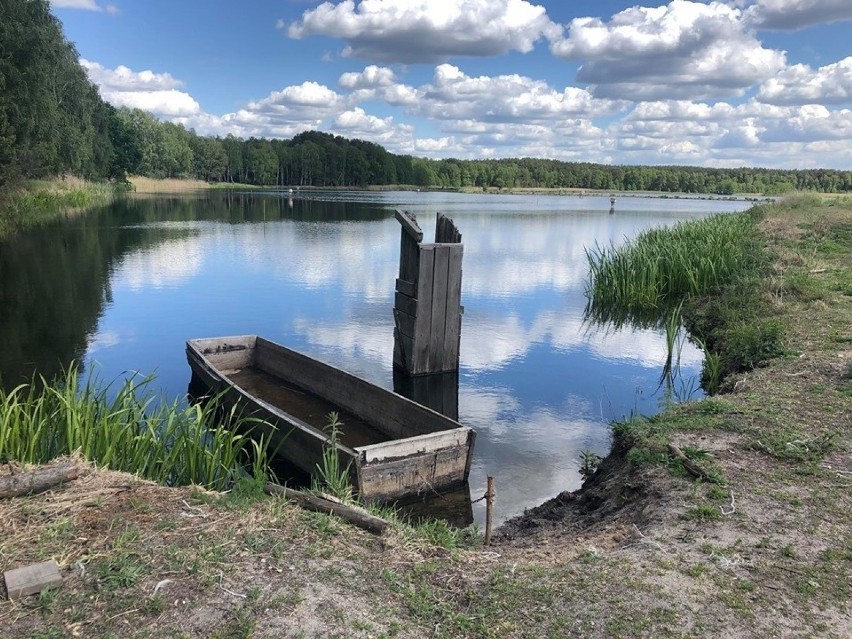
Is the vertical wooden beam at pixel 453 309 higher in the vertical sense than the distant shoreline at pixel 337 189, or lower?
lower

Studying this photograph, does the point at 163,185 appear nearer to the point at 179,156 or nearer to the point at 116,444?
the point at 179,156

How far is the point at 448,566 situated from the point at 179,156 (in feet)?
333

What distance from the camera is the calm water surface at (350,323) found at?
370 inches

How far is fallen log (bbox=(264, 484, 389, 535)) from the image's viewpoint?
167 inches

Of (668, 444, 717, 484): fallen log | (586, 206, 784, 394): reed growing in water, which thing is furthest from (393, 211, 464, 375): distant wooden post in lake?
(668, 444, 717, 484): fallen log

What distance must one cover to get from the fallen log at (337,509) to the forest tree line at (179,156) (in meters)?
28.0

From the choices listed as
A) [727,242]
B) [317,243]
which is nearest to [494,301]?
[727,242]

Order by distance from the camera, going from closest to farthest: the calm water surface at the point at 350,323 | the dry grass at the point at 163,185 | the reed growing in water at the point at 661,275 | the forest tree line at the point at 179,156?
the calm water surface at the point at 350,323
the reed growing in water at the point at 661,275
the forest tree line at the point at 179,156
the dry grass at the point at 163,185

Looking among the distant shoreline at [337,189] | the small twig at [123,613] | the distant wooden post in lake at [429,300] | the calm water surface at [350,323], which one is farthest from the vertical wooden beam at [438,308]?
the distant shoreline at [337,189]

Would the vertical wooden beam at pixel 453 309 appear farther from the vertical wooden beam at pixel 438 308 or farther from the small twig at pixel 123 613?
the small twig at pixel 123 613

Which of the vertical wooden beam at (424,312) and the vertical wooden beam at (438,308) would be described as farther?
the vertical wooden beam at (438,308)

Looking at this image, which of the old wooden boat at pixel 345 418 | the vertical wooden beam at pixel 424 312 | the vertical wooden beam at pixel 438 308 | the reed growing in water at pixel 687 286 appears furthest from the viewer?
the reed growing in water at pixel 687 286

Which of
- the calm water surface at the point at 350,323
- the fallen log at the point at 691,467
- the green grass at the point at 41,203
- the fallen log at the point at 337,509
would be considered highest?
the green grass at the point at 41,203

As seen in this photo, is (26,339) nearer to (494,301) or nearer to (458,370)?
(458,370)
